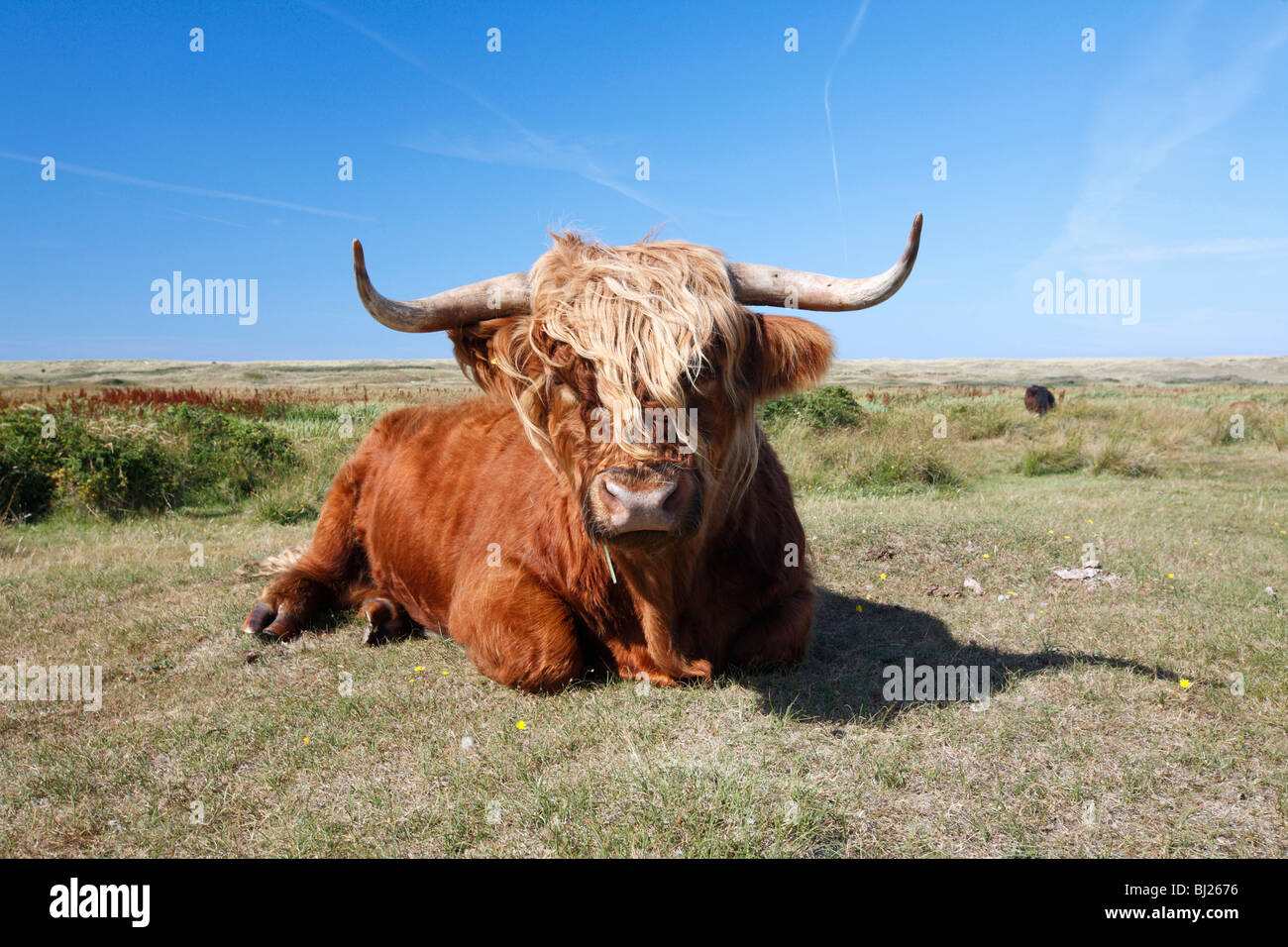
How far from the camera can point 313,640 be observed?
4.77 meters

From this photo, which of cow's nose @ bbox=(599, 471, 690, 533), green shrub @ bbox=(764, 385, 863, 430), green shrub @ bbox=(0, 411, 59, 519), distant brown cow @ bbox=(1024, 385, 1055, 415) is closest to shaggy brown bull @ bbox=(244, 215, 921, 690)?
cow's nose @ bbox=(599, 471, 690, 533)

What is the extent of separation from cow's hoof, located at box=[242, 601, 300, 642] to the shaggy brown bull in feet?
2.03

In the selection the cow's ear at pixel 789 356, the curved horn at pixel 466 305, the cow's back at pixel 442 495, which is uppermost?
the curved horn at pixel 466 305

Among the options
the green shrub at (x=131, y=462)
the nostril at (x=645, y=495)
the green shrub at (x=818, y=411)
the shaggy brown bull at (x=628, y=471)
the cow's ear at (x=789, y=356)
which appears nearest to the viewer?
the nostril at (x=645, y=495)

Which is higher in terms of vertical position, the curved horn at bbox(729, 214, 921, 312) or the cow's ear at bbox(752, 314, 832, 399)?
the curved horn at bbox(729, 214, 921, 312)

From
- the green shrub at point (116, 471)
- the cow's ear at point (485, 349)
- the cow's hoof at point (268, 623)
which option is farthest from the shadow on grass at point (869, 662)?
the green shrub at point (116, 471)

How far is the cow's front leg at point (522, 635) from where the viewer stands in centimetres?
355

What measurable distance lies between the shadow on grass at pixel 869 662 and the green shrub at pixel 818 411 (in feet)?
34.7

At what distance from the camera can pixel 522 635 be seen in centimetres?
359

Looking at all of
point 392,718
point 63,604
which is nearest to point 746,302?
point 392,718

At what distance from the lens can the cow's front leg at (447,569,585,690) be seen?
A: 3.55 meters

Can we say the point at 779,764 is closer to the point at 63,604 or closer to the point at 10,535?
the point at 63,604

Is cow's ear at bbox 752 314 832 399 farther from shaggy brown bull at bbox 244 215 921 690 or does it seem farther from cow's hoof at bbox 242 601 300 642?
cow's hoof at bbox 242 601 300 642

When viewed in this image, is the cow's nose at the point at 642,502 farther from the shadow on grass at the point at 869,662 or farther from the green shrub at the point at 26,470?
the green shrub at the point at 26,470
